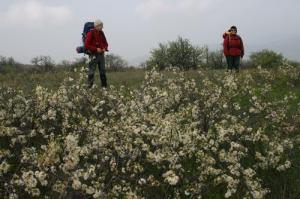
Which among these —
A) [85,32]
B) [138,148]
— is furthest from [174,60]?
[138,148]

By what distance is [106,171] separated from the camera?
7.63m

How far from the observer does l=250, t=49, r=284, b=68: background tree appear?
35438 mm

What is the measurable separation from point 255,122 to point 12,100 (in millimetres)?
4685

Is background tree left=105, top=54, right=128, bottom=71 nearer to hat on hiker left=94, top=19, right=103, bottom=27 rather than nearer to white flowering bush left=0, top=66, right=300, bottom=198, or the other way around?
hat on hiker left=94, top=19, right=103, bottom=27

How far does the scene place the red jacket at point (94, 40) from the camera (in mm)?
15438

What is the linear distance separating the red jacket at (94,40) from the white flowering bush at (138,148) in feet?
13.1

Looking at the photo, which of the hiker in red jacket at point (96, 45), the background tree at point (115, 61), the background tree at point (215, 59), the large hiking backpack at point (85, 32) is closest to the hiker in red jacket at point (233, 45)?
the hiker in red jacket at point (96, 45)

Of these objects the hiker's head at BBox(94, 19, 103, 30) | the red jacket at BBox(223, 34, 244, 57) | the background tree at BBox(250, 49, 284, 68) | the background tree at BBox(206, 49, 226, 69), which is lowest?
the background tree at BBox(250, 49, 284, 68)

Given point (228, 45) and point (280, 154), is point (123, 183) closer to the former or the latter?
point (280, 154)

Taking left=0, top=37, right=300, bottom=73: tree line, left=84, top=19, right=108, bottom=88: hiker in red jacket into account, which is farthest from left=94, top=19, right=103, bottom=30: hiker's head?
left=0, top=37, right=300, bottom=73: tree line

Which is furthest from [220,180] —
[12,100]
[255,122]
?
[12,100]

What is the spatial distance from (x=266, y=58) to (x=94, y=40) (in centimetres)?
2299

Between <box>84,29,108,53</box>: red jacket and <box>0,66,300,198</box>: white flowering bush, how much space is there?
3.99 metres

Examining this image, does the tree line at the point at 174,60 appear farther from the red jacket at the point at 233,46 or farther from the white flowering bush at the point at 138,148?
the white flowering bush at the point at 138,148
